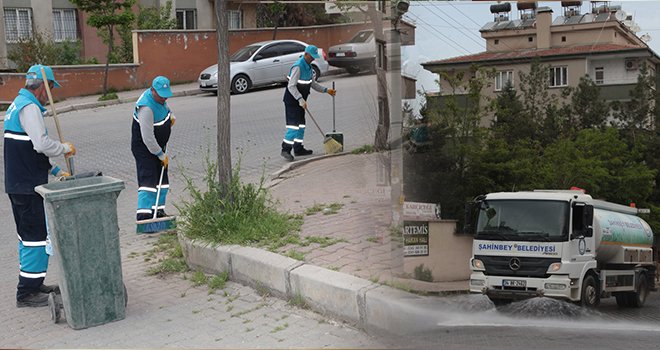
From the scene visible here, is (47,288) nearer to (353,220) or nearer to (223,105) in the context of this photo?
(223,105)

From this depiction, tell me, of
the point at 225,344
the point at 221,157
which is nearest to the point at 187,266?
the point at 221,157

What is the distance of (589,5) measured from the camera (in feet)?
15.0

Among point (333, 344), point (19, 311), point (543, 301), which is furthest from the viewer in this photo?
point (19, 311)

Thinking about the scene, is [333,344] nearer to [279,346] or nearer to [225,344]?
[279,346]

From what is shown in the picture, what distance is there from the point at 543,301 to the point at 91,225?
2935mm

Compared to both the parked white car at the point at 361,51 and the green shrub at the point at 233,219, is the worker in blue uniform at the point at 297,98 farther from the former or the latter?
the parked white car at the point at 361,51

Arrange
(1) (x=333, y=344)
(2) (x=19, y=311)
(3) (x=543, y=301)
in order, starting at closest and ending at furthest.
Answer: (3) (x=543, y=301), (1) (x=333, y=344), (2) (x=19, y=311)

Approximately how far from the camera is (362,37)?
4.47 m

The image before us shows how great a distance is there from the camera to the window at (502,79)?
4.41m

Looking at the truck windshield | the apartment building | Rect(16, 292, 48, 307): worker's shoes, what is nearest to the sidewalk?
the truck windshield

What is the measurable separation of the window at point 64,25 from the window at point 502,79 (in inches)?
955

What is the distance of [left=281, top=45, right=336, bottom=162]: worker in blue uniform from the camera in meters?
11.9

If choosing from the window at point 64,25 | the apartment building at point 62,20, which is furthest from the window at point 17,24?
the window at point 64,25

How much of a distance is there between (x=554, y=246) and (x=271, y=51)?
1833cm
